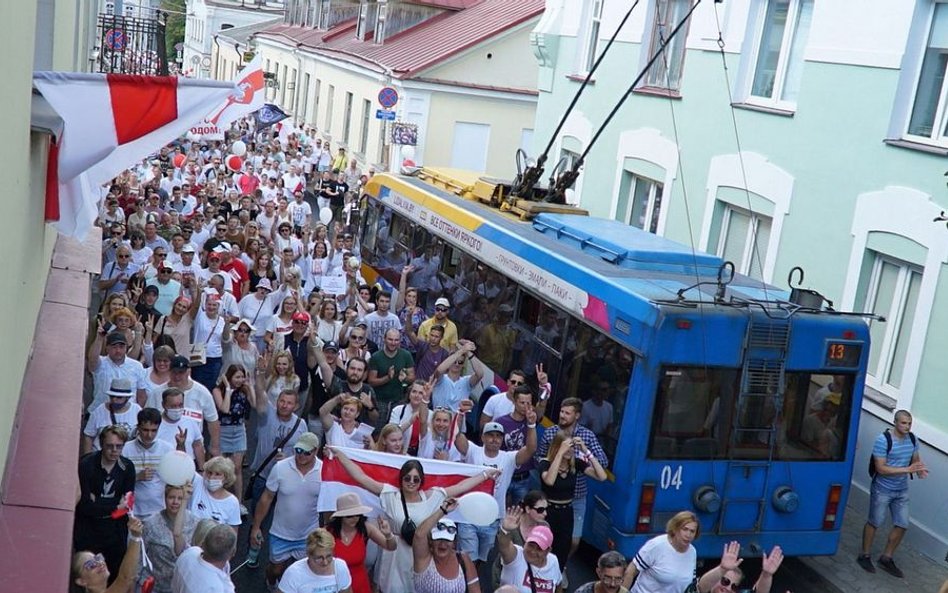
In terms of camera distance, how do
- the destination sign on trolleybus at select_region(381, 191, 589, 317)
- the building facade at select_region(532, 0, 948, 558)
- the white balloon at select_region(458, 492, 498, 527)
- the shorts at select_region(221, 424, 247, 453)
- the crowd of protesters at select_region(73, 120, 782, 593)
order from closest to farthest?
the crowd of protesters at select_region(73, 120, 782, 593), the white balloon at select_region(458, 492, 498, 527), the shorts at select_region(221, 424, 247, 453), the destination sign on trolleybus at select_region(381, 191, 589, 317), the building facade at select_region(532, 0, 948, 558)

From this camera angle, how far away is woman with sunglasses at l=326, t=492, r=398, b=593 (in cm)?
693

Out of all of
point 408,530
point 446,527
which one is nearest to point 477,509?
point 446,527

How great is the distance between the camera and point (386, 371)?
1083cm

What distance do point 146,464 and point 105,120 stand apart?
8.70 ft

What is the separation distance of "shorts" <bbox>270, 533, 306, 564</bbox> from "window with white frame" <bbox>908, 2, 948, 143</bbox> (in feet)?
27.0

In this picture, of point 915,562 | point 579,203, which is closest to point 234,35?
point 579,203

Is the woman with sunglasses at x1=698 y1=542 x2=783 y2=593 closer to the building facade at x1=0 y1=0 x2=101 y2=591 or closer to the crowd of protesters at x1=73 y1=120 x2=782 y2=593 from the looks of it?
the crowd of protesters at x1=73 y1=120 x2=782 y2=593

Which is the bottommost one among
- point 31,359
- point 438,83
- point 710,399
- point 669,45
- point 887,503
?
point 887,503

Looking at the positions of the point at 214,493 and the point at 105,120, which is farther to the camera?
the point at 214,493

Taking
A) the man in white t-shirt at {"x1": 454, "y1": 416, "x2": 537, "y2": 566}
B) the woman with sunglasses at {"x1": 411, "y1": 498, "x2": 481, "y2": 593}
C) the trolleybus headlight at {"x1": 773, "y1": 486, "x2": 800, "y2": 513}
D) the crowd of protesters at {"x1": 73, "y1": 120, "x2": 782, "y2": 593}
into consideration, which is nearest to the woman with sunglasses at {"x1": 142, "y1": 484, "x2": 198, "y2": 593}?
the crowd of protesters at {"x1": 73, "y1": 120, "x2": 782, "y2": 593}

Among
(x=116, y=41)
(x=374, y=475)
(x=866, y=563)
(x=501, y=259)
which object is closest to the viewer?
(x=374, y=475)

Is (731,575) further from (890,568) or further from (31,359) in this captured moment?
(31,359)

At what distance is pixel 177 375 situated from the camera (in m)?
8.41

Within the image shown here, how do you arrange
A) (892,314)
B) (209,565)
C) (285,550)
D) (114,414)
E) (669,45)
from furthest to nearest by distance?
(669,45) → (892,314) → (114,414) → (285,550) → (209,565)
